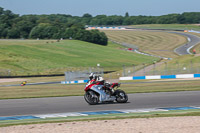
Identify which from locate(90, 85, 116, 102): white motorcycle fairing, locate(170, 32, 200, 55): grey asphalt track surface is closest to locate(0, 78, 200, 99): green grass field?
locate(90, 85, 116, 102): white motorcycle fairing

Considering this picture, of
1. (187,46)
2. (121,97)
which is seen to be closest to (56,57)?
(187,46)

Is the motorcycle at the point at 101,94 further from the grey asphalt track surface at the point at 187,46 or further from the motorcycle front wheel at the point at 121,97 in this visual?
the grey asphalt track surface at the point at 187,46

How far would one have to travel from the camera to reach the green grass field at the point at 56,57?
75.6 m

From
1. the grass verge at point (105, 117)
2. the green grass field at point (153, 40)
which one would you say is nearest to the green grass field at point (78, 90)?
the grass verge at point (105, 117)

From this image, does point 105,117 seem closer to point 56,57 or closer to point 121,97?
point 121,97

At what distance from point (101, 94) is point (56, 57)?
72.6 meters

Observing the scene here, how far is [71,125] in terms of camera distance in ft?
41.4

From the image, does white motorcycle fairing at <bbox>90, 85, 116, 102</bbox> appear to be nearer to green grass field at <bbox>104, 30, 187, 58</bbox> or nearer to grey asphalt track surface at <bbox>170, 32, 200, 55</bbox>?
green grass field at <bbox>104, 30, 187, 58</bbox>

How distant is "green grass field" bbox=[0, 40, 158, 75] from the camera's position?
248 feet

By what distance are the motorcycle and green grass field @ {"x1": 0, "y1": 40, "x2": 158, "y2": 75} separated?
5053 centimetres

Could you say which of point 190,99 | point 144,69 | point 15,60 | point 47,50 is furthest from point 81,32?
point 190,99

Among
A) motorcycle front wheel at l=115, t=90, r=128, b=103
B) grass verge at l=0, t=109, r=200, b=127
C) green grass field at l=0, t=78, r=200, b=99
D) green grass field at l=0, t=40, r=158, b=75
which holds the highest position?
green grass field at l=0, t=40, r=158, b=75

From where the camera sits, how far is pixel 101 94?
1830 centimetres

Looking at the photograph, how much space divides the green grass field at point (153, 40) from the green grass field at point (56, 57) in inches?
457
